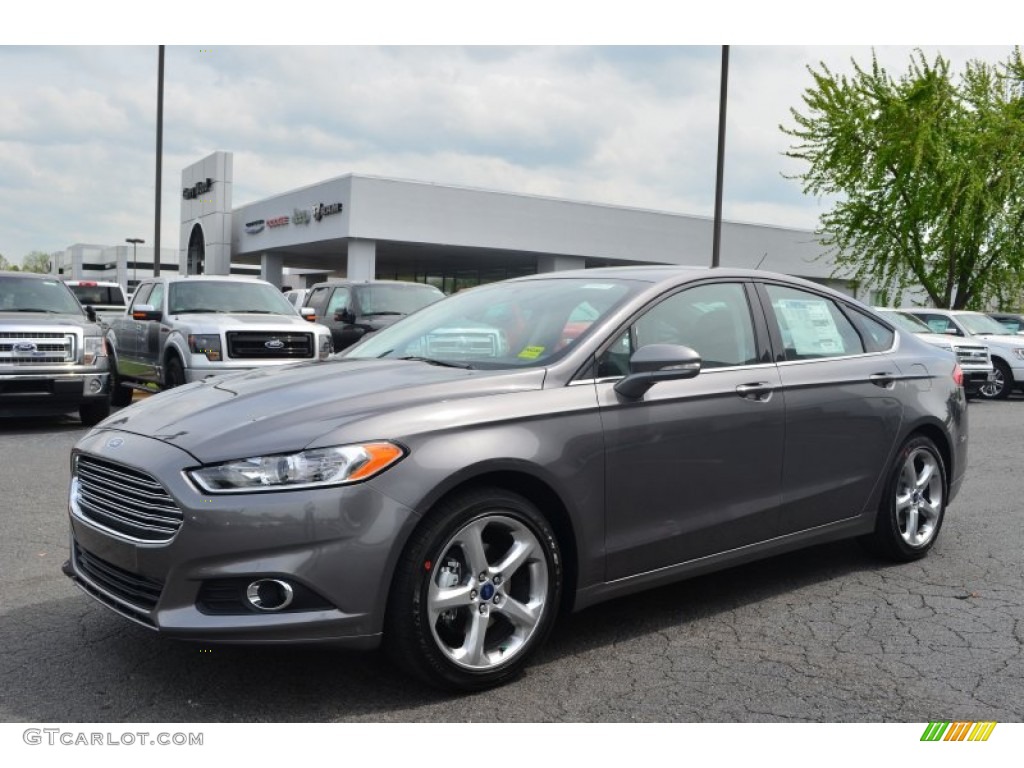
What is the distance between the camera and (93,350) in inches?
456

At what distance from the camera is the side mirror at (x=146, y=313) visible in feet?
41.3

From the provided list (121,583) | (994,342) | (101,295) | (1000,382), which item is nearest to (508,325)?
(121,583)

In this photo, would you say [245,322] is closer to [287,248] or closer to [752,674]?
[752,674]

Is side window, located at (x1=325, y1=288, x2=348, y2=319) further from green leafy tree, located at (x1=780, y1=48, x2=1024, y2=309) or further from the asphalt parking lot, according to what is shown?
green leafy tree, located at (x1=780, y1=48, x2=1024, y2=309)

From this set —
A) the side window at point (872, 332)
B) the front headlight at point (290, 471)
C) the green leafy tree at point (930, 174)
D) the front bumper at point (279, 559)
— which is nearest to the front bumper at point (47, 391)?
the front bumper at point (279, 559)

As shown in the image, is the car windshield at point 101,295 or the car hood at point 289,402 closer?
the car hood at point 289,402

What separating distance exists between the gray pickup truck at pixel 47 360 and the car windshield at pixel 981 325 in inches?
615

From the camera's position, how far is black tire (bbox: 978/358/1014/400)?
18.9 m

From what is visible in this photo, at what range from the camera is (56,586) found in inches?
199

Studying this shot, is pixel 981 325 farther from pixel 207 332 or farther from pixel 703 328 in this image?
pixel 703 328

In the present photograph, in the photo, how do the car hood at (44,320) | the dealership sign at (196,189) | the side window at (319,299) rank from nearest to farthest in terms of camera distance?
1. the car hood at (44,320)
2. the side window at (319,299)
3. the dealership sign at (196,189)

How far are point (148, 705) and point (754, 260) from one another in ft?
146

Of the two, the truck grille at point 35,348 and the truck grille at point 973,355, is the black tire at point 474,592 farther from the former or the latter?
the truck grille at point 973,355
